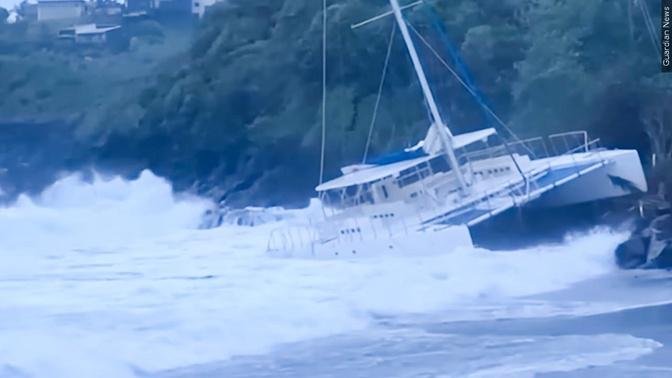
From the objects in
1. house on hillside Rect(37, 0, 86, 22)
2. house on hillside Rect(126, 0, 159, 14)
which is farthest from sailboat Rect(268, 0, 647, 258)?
house on hillside Rect(37, 0, 86, 22)

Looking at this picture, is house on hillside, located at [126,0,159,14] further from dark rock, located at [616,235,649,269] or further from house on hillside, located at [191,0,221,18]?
dark rock, located at [616,235,649,269]

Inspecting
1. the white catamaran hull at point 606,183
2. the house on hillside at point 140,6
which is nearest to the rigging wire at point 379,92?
the white catamaran hull at point 606,183

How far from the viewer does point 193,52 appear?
102 inches

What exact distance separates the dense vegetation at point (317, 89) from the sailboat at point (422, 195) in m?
0.05

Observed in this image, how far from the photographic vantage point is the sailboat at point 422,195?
2600 mm

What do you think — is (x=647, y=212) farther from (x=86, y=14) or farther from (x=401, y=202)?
(x=86, y=14)

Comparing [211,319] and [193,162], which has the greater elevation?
[193,162]

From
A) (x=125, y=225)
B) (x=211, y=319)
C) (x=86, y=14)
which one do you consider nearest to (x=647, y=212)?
(x=211, y=319)

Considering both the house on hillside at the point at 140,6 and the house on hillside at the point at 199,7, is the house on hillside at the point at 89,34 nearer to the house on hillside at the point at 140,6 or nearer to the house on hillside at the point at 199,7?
the house on hillside at the point at 140,6

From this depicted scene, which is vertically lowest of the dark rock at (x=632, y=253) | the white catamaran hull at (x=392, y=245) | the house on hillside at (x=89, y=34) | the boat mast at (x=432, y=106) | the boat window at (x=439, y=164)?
the dark rock at (x=632, y=253)

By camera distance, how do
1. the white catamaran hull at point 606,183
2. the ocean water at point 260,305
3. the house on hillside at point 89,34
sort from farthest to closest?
1. the white catamaran hull at point 606,183
2. the house on hillside at point 89,34
3. the ocean water at point 260,305

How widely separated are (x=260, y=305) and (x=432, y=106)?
68cm

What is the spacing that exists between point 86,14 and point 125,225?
0.54m

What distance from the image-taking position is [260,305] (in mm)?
2514
